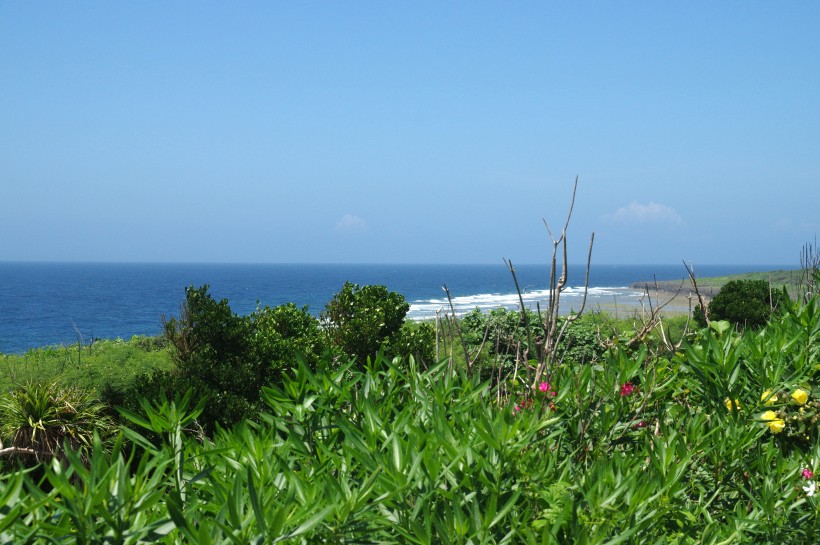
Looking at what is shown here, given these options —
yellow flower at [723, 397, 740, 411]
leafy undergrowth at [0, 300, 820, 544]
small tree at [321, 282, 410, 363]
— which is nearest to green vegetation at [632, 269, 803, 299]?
yellow flower at [723, 397, 740, 411]

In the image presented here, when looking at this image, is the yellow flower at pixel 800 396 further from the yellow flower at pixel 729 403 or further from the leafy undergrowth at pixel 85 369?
the leafy undergrowth at pixel 85 369

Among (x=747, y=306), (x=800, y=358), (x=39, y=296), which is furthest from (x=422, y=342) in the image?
(x=39, y=296)

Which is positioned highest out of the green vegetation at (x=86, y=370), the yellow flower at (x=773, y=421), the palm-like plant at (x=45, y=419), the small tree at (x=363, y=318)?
the yellow flower at (x=773, y=421)

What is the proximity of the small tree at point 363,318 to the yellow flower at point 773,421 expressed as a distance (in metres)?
11.7

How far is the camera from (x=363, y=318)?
48.5ft

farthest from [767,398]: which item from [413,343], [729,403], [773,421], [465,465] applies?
[413,343]

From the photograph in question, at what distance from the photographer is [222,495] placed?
4.77 feet

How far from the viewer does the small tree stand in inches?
578

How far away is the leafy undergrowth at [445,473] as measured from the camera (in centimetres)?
137

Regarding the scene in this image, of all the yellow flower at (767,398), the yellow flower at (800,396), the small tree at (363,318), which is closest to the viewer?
the yellow flower at (767,398)

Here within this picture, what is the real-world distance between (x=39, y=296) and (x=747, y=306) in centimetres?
10165

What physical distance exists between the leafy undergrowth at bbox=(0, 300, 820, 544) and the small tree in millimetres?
11935

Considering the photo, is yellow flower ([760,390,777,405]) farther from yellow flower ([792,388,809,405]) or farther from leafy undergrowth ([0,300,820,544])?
yellow flower ([792,388,809,405])

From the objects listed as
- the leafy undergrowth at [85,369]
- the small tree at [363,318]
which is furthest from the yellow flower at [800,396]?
the small tree at [363,318]
